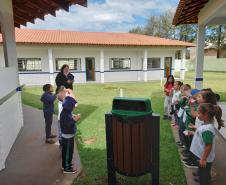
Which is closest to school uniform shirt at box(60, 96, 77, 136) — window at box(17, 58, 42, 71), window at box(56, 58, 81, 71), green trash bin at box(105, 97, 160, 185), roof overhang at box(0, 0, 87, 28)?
green trash bin at box(105, 97, 160, 185)

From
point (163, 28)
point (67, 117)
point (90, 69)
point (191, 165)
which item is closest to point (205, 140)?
point (191, 165)

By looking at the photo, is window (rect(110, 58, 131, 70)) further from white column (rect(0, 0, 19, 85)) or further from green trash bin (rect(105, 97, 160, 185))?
green trash bin (rect(105, 97, 160, 185))

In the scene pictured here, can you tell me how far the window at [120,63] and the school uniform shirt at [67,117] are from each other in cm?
1790

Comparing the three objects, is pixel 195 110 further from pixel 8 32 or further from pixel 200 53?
pixel 200 53

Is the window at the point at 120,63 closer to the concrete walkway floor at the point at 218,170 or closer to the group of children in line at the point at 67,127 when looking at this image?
the concrete walkway floor at the point at 218,170

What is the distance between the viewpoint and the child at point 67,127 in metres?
3.62

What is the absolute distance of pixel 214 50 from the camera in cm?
4200

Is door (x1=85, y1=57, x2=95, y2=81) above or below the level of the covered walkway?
above

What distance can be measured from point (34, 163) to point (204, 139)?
120 inches

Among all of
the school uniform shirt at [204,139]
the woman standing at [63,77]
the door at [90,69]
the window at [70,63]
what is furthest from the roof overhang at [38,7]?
the door at [90,69]

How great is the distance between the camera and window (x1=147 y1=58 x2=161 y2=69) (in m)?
22.5

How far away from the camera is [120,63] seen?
2172 centimetres

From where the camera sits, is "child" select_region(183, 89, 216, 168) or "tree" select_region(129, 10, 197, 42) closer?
"child" select_region(183, 89, 216, 168)

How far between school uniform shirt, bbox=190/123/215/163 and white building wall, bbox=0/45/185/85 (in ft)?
55.4
